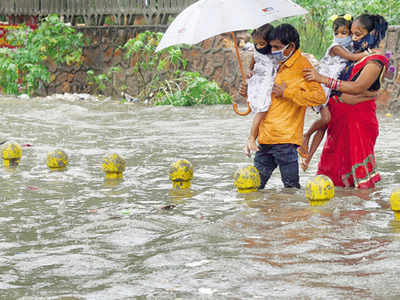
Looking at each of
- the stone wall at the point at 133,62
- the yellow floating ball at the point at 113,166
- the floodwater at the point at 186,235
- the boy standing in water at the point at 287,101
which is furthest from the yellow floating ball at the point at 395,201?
the stone wall at the point at 133,62

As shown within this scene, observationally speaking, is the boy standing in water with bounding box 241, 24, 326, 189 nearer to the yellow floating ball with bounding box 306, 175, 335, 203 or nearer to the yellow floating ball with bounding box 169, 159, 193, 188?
the yellow floating ball with bounding box 306, 175, 335, 203

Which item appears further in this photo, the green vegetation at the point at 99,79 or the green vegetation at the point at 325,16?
the green vegetation at the point at 99,79

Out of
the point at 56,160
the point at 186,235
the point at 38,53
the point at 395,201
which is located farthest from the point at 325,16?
the point at 186,235

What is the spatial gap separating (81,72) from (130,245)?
14.1 m

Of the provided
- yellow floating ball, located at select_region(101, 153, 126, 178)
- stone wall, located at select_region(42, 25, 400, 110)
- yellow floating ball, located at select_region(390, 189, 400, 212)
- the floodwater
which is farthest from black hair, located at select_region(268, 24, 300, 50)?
stone wall, located at select_region(42, 25, 400, 110)

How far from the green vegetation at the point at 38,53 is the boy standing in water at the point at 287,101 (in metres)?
12.6

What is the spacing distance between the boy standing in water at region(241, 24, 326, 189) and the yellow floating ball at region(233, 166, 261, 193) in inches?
10.9

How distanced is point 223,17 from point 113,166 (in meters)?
2.30

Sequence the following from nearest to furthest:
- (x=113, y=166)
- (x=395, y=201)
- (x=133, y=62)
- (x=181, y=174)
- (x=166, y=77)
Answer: (x=395, y=201), (x=181, y=174), (x=113, y=166), (x=166, y=77), (x=133, y=62)

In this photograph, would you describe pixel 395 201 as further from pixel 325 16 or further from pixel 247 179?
pixel 325 16

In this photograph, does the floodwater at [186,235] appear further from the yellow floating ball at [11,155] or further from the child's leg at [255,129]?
the child's leg at [255,129]

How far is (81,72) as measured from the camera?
1848 centimetres

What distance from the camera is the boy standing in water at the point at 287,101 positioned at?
19.3 feet

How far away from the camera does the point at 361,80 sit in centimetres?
598
